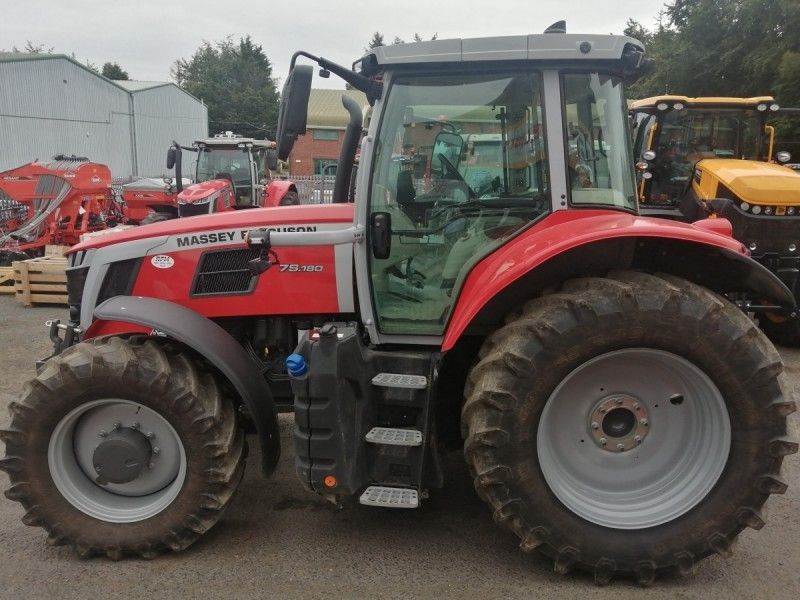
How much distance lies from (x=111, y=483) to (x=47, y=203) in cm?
999

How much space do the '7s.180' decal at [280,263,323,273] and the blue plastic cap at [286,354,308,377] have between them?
0.58m

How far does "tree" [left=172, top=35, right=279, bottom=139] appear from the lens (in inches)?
2142

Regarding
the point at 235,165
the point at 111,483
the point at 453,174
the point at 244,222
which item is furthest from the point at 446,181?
the point at 235,165

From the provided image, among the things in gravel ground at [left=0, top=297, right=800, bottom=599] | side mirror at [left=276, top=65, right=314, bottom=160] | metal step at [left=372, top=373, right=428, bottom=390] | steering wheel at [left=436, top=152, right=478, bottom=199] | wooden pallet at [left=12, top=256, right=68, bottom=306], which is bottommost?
gravel ground at [left=0, top=297, right=800, bottom=599]

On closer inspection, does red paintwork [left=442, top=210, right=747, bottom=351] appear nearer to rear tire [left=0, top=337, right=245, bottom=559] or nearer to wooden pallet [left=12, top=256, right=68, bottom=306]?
rear tire [left=0, top=337, right=245, bottom=559]

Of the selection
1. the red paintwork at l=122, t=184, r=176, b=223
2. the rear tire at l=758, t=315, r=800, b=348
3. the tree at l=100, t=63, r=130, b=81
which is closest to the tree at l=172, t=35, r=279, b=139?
the tree at l=100, t=63, r=130, b=81

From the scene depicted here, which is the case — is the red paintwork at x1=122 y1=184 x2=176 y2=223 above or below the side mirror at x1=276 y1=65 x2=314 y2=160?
above

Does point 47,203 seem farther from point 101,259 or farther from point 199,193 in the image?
point 101,259

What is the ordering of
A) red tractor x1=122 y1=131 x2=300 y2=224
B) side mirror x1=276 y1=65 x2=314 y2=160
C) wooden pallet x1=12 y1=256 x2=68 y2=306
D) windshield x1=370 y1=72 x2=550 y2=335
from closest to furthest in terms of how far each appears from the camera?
side mirror x1=276 y1=65 x2=314 y2=160 < windshield x1=370 y1=72 x2=550 y2=335 < wooden pallet x1=12 y1=256 x2=68 y2=306 < red tractor x1=122 y1=131 x2=300 y2=224

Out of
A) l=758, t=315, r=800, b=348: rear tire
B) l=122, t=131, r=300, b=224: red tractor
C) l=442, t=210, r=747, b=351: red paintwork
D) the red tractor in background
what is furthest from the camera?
l=122, t=131, r=300, b=224: red tractor

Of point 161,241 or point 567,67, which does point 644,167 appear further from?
point 161,241

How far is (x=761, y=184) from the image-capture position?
7.05 meters

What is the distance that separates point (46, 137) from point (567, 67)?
28525mm

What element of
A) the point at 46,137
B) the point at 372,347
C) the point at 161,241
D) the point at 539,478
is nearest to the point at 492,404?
the point at 539,478
